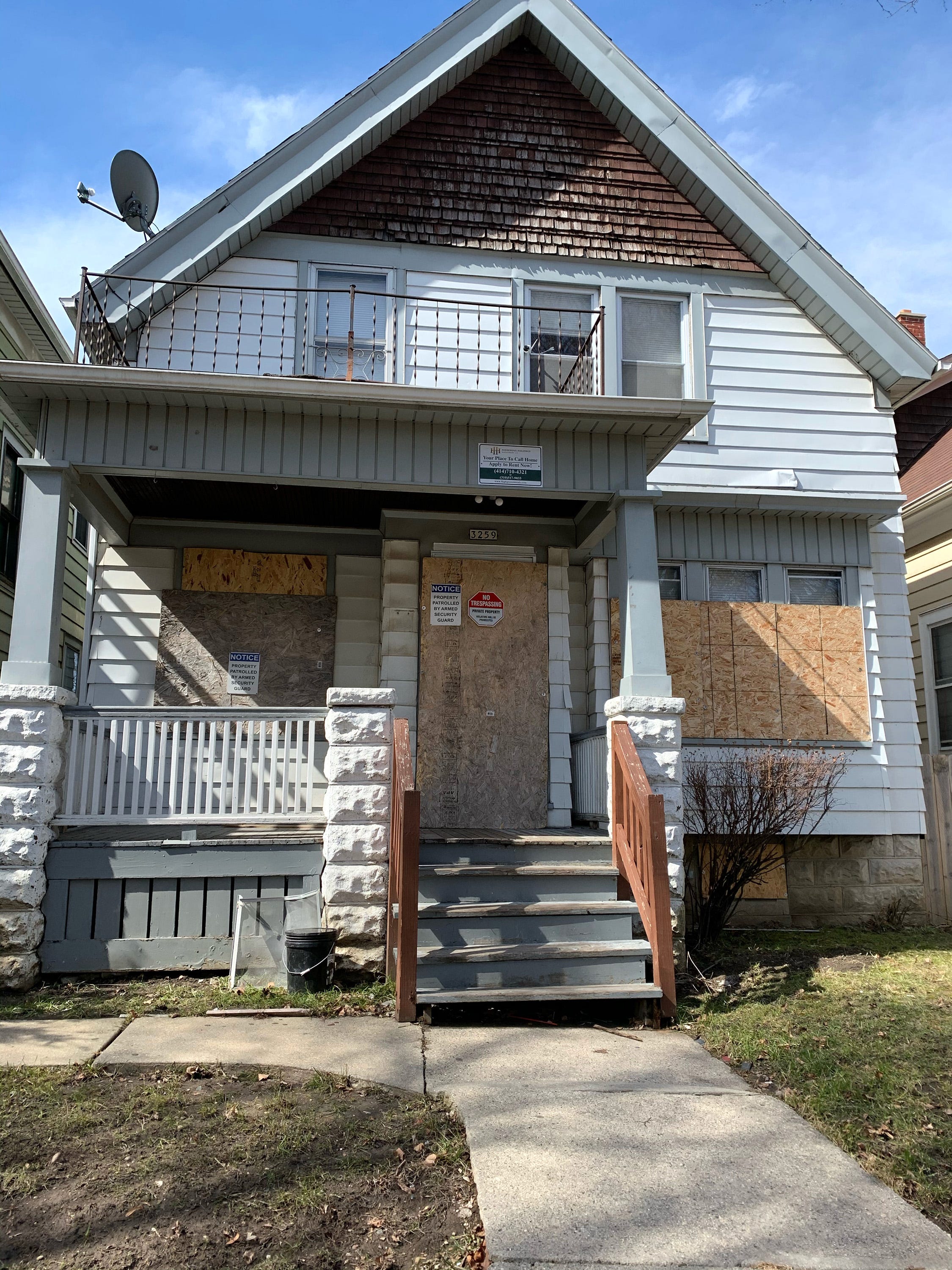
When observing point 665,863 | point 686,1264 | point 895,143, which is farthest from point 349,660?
point 686,1264

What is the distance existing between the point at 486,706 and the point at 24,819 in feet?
13.2

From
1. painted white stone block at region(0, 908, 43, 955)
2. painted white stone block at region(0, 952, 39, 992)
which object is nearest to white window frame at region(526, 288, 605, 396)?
painted white stone block at region(0, 908, 43, 955)

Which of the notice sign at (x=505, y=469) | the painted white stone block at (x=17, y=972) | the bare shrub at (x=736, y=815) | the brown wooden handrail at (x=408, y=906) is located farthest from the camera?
the bare shrub at (x=736, y=815)

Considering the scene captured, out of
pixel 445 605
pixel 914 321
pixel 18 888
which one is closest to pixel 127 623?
pixel 445 605

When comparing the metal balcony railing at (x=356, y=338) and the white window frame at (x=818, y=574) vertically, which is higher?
the metal balcony railing at (x=356, y=338)

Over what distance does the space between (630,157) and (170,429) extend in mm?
5941

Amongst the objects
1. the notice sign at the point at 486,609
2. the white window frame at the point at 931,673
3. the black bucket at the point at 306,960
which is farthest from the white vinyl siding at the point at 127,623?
the white window frame at the point at 931,673

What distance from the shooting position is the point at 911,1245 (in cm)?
321

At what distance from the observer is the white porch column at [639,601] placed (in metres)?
7.32

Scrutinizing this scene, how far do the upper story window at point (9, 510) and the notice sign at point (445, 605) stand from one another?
5176 mm

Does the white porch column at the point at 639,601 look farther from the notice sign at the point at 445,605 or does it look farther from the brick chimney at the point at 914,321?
the brick chimney at the point at 914,321

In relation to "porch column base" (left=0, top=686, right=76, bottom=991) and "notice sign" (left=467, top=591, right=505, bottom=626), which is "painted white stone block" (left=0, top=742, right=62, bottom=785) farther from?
"notice sign" (left=467, top=591, right=505, bottom=626)

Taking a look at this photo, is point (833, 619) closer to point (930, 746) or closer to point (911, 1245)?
point (930, 746)

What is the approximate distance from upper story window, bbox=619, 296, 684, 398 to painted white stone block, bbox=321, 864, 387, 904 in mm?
5718
